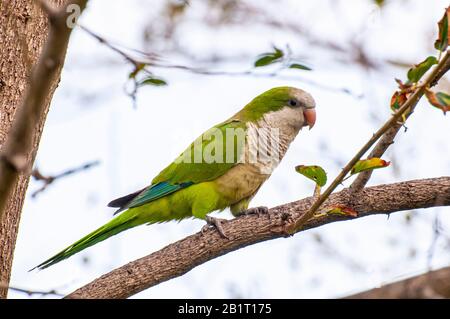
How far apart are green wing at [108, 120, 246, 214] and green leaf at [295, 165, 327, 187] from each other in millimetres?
1446

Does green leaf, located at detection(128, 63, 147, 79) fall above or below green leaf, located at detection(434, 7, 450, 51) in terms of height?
above

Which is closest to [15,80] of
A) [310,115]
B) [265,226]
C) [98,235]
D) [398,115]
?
[98,235]

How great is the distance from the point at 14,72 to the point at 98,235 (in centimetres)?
133

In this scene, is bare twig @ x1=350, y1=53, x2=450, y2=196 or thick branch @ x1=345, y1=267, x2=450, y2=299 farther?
bare twig @ x1=350, y1=53, x2=450, y2=196

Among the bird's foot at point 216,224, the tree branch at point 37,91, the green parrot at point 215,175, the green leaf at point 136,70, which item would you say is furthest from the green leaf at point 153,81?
the tree branch at point 37,91

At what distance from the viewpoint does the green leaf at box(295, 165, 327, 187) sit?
9.36 feet

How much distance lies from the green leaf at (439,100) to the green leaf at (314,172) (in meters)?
0.65

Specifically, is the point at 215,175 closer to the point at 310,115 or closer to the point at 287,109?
the point at 287,109

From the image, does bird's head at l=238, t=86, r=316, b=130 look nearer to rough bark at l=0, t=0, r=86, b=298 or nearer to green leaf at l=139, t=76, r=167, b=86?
green leaf at l=139, t=76, r=167, b=86

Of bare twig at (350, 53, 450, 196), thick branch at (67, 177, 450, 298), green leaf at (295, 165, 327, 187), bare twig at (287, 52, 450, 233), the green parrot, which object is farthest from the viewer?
the green parrot

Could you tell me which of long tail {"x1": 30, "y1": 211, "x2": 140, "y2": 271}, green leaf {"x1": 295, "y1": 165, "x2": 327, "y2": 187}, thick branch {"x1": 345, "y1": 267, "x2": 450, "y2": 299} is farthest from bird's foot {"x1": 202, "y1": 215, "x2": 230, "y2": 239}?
thick branch {"x1": 345, "y1": 267, "x2": 450, "y2": 299}

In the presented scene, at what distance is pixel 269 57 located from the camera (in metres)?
3.19

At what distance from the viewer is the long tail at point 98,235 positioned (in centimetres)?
366

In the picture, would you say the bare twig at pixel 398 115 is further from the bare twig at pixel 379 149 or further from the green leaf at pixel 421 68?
the bare twig at pixel 379 149
